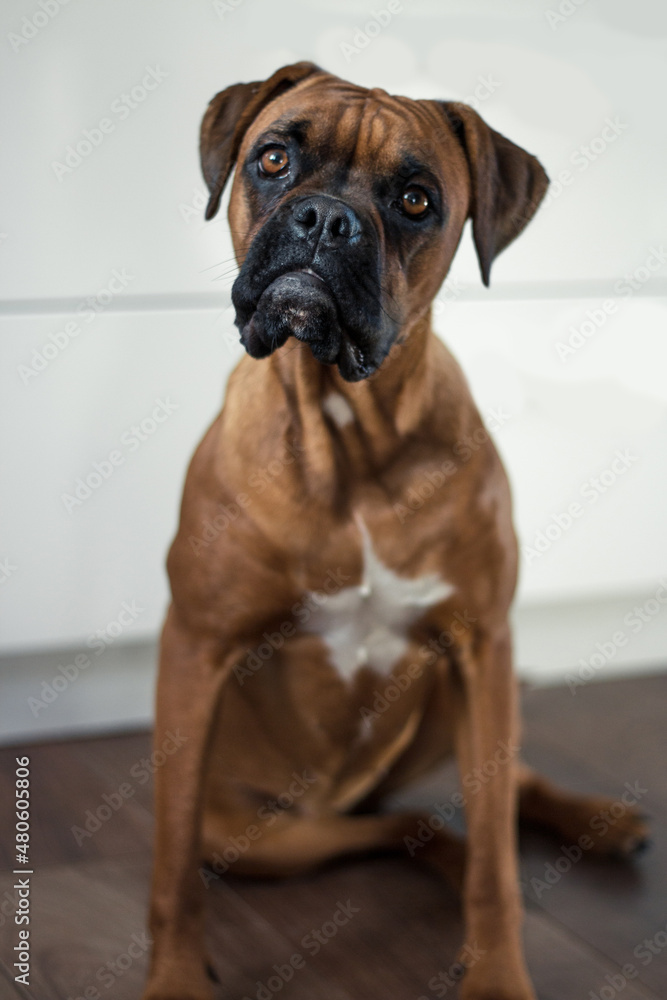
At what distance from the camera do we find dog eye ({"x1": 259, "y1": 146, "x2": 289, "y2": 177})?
125 cm

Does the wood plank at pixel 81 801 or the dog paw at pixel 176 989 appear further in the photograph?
the wood plank at pixel 81 801

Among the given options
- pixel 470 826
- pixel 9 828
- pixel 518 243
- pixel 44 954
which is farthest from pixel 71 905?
pixel 518 243

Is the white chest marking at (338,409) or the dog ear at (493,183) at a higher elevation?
the dog ear at (493,183)

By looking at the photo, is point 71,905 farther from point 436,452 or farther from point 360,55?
point 360,55

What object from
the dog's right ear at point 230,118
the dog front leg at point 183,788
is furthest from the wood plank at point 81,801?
the dog's right ear at point 230,118

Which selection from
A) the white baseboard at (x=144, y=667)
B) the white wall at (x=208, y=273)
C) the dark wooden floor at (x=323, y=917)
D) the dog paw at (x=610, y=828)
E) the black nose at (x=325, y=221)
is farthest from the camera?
the white baseboard at (x=144, y=667)

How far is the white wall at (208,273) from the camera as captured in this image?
5.80ft

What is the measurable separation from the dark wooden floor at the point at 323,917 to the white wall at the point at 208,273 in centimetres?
38

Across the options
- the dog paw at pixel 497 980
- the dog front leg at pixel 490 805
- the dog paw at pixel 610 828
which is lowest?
the dog paw at pixel 610 828

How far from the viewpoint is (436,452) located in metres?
1.31

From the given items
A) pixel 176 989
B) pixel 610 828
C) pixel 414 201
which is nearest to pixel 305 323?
pixel 414 201

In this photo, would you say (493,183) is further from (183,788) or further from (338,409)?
(183,788)

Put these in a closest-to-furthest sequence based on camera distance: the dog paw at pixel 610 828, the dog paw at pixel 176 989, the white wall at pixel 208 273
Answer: the dog paw at pixel 176 989 → the dog paw at pixel 610 828 → the white wall at pixel 208 273

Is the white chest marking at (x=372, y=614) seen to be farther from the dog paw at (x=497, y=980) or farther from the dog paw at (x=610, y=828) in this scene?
the dog paw at (x=610, y=828)
